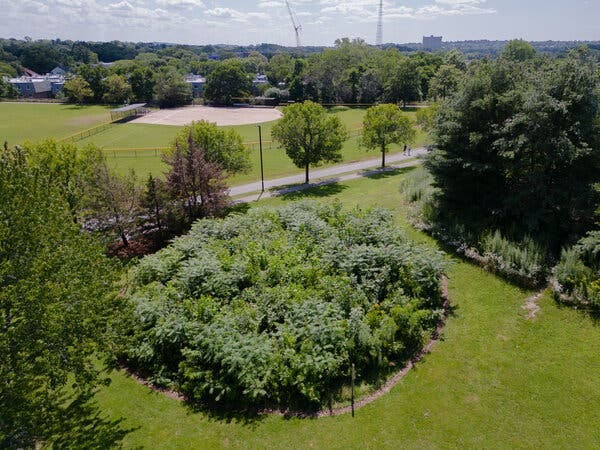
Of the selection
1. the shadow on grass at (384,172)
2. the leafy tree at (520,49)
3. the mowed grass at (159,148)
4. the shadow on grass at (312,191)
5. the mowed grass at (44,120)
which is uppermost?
the leafy tree at (520,49)

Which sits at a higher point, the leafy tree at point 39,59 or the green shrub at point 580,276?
the leafy tree at point 39,59

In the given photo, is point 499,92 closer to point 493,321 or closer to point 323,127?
point 493,321

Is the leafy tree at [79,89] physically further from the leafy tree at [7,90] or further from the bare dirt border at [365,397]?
the bare dirt border at [365,397]

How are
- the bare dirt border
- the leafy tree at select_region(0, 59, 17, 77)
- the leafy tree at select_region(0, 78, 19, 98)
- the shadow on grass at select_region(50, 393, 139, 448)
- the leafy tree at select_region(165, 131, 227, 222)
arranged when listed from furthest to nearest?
the leafy tree at select_region(0, 59, 17, 77), the leafy tree at select_region(0, 78, 19, 98), the leafy tree at select_region(165, 131, 227, 222), the bare dirt border, the shadow on grass at select_region(50, 393, 139, 448)

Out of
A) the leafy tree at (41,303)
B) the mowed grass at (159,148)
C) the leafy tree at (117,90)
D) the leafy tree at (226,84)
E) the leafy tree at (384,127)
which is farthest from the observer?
the leafy tree at (226,84)

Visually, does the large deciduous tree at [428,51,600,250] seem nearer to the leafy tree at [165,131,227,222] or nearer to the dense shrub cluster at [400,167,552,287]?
the dense shrub cluster at [400,167,552,287]

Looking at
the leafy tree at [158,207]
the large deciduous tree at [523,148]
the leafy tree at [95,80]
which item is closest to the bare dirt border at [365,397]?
the large deciduous tree at [523,148]

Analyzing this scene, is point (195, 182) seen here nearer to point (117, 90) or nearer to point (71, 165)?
point (71, 165)

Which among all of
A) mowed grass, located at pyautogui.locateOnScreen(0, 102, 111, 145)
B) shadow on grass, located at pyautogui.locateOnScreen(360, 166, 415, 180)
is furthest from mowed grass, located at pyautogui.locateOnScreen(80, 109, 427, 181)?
mowed grass, located at pyautogui.locateOnScreen(0, 102, 111, 145)
